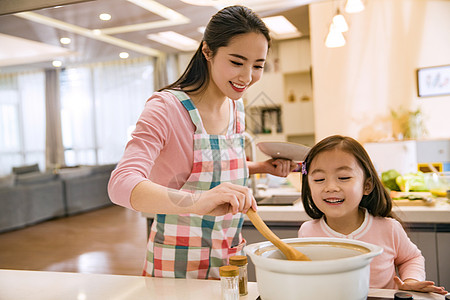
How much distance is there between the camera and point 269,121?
7254 millimetres

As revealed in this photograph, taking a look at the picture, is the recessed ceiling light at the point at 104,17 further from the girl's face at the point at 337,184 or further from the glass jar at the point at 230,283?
the glass jar at the point at 230,283

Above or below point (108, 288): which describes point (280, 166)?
above

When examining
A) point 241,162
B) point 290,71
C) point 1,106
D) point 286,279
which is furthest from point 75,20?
point 290,71

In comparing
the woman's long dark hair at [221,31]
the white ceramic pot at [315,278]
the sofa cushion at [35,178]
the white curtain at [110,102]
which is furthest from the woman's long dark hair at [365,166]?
the white curtain at [110,102]

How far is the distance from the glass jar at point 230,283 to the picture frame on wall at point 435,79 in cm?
452

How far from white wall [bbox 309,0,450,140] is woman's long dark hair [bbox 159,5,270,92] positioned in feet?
12.7

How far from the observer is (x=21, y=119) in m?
4.23

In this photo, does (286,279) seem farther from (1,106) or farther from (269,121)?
(269,121)

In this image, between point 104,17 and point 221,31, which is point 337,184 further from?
point 104,17

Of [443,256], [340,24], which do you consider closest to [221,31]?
[443,256]

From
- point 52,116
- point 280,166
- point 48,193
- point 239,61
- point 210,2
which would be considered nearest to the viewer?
point 239,61

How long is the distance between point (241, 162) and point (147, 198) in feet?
A: 1.59

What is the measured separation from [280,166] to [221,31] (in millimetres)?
480

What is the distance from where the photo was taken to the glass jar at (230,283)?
875mm
